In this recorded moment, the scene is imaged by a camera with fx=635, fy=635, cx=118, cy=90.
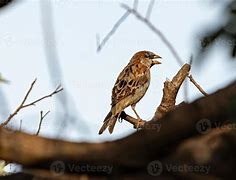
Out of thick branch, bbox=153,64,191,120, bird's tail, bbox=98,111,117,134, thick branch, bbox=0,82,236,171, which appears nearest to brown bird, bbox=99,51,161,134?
bird's tail, bbox=98,111,117,134

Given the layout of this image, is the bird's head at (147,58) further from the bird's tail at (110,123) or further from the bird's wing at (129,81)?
the bird's tail at (110,123)

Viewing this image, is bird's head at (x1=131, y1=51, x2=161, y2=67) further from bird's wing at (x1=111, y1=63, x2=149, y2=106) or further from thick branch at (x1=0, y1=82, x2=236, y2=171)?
thick branch at (x1=0, y1=82, x2=236, y2=171)

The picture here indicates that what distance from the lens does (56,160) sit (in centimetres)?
256

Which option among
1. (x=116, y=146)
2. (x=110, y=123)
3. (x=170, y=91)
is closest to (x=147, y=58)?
(x=110, y=123)

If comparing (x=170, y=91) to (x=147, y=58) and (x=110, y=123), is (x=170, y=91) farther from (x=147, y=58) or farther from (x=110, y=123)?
(x=147, y=58)

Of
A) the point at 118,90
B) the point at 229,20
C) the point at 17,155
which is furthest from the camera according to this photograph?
the point at 118,90

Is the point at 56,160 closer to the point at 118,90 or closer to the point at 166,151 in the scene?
the point at 166,151

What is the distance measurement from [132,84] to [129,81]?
12cm

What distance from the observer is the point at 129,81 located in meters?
10.4

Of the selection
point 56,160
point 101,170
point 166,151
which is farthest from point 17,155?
point 166,151

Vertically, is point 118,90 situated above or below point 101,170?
above

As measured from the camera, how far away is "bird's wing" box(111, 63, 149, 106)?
1009 cm

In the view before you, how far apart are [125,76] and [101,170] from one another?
314 inches

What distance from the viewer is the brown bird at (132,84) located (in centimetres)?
979
